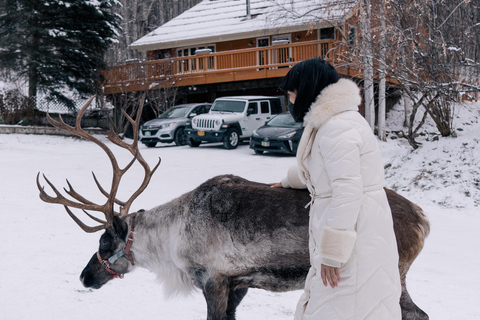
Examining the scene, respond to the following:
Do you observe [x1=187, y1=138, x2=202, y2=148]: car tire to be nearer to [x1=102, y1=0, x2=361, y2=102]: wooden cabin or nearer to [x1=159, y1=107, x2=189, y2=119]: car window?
[x1=159, y1=107, x2=189, y2=119]: car window

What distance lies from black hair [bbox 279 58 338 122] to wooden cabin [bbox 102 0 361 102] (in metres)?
18.3

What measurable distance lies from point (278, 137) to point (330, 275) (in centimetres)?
1487

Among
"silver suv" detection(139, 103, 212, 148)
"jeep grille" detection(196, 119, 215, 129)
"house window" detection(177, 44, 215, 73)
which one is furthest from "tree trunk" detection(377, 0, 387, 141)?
"house window" detection(177, 44, 215, 73)

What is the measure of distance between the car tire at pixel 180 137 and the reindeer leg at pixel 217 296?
16.6m

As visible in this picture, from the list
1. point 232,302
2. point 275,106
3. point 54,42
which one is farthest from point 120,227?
point 54,42

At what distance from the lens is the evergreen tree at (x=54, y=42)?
2536 cm

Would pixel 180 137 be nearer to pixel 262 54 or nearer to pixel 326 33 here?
pixel 262 54

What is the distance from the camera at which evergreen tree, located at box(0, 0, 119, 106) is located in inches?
998

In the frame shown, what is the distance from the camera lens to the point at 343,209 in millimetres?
2740

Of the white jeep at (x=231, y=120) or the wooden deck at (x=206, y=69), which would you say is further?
the wooden deck at (x=206, y=69)

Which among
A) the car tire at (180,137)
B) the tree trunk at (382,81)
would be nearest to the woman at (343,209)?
the tree trunk at (382,81)

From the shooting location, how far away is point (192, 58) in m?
26.2

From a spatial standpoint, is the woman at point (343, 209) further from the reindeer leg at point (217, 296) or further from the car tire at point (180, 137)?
the car tire at point (180, 137)

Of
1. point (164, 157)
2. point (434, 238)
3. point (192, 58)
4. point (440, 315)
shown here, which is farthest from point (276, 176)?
point (192, 58)
